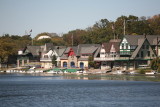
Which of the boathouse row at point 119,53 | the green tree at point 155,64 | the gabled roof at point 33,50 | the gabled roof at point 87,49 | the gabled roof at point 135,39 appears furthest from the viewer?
the gabled roof at point 33,50

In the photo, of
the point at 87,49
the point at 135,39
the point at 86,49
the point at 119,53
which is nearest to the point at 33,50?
the point at 86,49

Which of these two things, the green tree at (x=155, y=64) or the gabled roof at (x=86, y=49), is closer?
the green tree at (x=155, y=64)

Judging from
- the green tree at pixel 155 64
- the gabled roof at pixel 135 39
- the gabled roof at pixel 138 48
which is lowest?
the green tree at pixel 155 64

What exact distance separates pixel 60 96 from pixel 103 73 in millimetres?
58504

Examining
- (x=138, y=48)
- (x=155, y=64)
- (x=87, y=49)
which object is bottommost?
(x=155, y=64)

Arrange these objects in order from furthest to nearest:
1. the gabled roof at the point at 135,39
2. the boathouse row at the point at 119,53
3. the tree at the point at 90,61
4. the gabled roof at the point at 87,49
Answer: the gabled roof at the point at 87,49 → the tree at the point at 90,61 → the gabled roof at the point at 135,39 → the boathouse row at the point at 119,53

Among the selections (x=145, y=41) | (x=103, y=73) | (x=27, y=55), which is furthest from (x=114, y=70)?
(x=27, y=55)

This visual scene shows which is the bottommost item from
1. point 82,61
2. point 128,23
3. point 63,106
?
point 63,106

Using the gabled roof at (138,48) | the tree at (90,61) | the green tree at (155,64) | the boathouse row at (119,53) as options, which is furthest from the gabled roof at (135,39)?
the green tree at (155,64)

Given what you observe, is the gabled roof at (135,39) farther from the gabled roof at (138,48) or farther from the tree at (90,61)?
the tree at (90,61)

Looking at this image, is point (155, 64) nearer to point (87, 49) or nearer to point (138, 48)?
point (138, 48)

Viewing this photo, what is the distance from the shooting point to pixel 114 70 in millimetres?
121188

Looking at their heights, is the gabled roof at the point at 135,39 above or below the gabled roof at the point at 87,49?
above

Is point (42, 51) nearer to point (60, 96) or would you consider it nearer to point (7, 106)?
point (60, 96)
